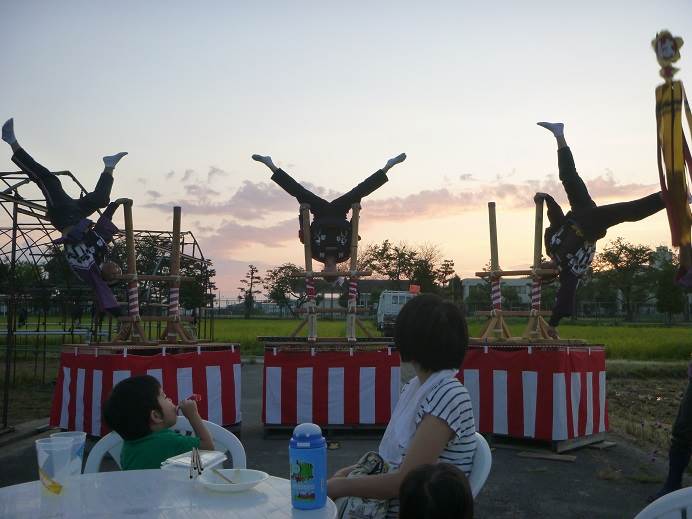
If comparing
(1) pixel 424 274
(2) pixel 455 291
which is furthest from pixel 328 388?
(1) pixel 424 274

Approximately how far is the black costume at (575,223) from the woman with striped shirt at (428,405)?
5109mm

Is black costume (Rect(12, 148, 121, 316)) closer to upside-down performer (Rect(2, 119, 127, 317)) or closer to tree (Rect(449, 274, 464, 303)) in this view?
upside-down performer (Rect(2, 119, 127, 317))

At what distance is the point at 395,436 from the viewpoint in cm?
205

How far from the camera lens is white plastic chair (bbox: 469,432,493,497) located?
2080 mm

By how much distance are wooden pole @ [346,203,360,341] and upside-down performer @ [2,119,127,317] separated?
8.43ft

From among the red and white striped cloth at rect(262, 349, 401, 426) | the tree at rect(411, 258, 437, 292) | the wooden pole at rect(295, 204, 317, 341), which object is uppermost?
the tree at rect(411, 258, 437, 292)

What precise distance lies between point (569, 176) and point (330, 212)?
285 cm

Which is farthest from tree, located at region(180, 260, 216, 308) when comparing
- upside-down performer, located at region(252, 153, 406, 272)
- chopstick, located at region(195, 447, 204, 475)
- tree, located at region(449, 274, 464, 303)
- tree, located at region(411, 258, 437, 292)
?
tree, located at region(411, 258, 437, 292)

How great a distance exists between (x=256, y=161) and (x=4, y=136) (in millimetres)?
2830

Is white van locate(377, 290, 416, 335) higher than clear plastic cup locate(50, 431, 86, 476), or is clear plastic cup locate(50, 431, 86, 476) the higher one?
white van locate(377, 290, 416, 335)

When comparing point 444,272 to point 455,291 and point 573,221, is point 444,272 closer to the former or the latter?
point 455,291

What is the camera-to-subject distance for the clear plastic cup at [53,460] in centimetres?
179

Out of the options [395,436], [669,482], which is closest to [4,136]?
[395,436]

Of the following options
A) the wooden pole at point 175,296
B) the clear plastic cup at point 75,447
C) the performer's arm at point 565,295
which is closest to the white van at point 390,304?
the performer's arm at point 565,295
